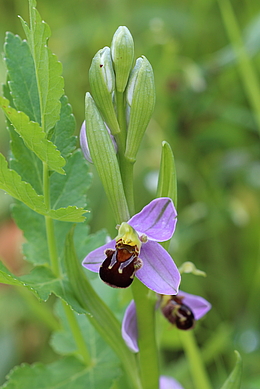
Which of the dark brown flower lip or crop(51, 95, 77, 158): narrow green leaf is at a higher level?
crop(51, 95, 77, 158): narrow green leaf

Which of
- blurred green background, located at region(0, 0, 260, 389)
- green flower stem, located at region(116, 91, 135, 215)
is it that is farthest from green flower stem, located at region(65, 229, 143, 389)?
blurred green background, located at region(0, 0, 260, 389)

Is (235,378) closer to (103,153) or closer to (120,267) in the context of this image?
(120,267)

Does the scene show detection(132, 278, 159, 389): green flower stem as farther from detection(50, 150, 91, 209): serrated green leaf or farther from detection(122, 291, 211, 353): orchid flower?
detection(50, 150, 91, 209): serrated green leaf

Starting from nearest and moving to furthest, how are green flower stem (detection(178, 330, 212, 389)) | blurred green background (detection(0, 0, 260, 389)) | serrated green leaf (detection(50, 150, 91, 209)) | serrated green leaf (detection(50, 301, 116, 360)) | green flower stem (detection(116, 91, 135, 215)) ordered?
1. green flower stem (detection(116, 91, 135, 215))
2. serrated green leaf (detection(50, 150, 91, 209))
3. serrated green leaf (detection(50, 301, 116, 360))
4. green flower stem (detection(178, 330, 212, 389))
5. blurred green background (detection(0, 0, 260, 389))

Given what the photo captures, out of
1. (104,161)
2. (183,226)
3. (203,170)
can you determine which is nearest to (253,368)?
(183,226)

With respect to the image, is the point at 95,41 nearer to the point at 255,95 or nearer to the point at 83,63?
the point at 83,63
